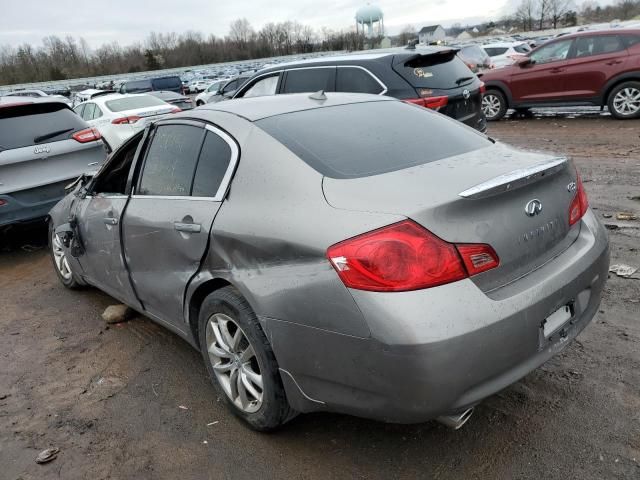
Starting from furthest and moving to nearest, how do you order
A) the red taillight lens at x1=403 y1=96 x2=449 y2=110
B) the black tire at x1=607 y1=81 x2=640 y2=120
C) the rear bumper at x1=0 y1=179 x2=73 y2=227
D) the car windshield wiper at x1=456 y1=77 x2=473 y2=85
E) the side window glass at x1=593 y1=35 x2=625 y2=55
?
1. the side window glass at x1=593 y1=35 x2=625 y2=55
2. the black tire at x1=607 y1=81 x2=640 y2=120
3. the car windshield wiper at x1=456 y1=77 x2=473 y2=85
4. the red taillight lens at x1=403 y1=96 x2=449 y2=110
5. the rear bumper at x1=0 y1=179 x2=73 y2=227

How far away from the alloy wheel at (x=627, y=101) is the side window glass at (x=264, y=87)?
6.76 metres

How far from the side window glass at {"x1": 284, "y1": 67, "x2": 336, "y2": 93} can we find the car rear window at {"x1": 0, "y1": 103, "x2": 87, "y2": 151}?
116 inches

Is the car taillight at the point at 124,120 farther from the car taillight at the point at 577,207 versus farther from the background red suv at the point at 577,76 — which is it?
the car taillight at the point at 577,207

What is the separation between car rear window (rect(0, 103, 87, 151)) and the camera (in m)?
6.07

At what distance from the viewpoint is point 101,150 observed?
669 centimetres

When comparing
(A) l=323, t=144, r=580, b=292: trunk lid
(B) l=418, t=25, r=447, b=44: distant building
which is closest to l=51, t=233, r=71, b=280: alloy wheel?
(A) l=323, t=144, r=580, b=292: trunk lid

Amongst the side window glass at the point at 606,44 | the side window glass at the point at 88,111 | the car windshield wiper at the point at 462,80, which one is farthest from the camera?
the side window glass at the point at 88,111

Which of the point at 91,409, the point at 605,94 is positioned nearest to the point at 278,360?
the point at 91,409

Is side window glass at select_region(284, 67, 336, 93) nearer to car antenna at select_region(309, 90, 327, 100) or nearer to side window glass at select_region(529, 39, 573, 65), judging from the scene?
car antenna at select_region(309, 90, 327, 100)

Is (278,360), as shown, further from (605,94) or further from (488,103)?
(488,103)

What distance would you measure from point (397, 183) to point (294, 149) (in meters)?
Answer: 0.57

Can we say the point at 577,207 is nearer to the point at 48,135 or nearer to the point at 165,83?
the point at 48,135

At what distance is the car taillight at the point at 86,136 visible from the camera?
6453mm

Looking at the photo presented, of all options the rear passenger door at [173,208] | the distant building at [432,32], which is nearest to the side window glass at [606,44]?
the rear passenger door at [173,208]
